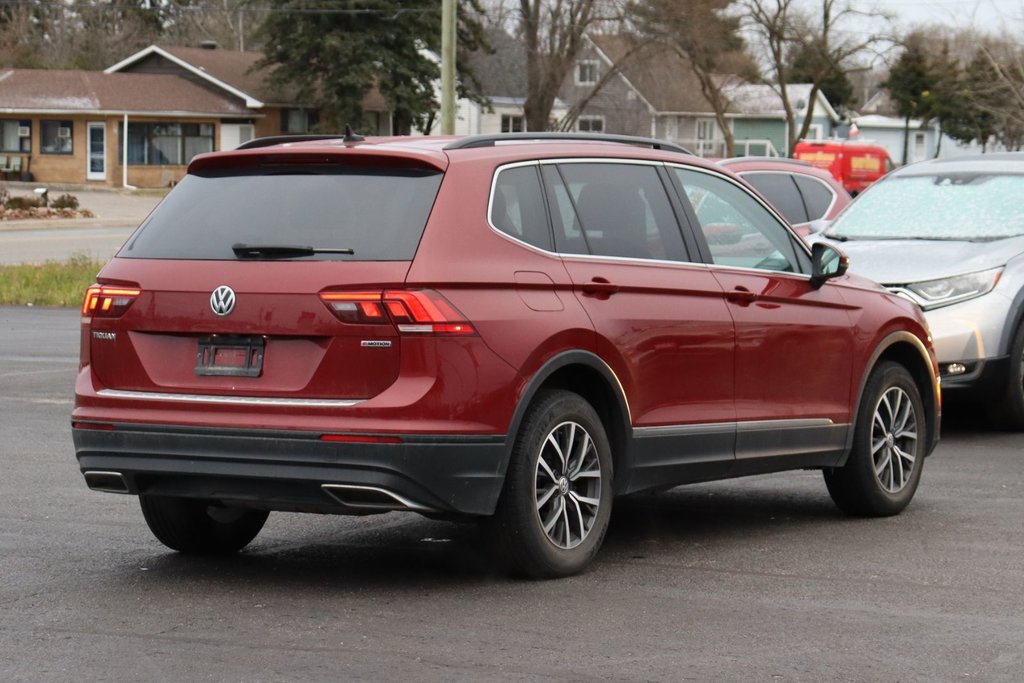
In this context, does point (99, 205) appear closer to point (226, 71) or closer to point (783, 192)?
point (226, 71)

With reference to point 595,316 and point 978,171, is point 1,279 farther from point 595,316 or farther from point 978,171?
point 595,316

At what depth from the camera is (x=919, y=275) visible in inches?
466

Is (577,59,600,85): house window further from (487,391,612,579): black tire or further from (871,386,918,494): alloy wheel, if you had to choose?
(487,391,612,579): black tire

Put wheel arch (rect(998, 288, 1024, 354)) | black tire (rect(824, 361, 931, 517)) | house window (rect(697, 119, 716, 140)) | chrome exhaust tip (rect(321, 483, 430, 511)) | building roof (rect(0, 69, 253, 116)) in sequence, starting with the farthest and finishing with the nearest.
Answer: house window (rect(697, 119, 716, 140)) → building roof (rect(0, 69, 253, 116)) → wheel arch (rect(998, 288, 1024, 354)) → black tire (rect(824, 361, 931, 517)) → chrome exhaust tip (rect(321, 483, 430, 511))

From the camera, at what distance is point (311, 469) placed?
21.0ft

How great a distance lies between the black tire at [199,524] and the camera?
7.47 metres

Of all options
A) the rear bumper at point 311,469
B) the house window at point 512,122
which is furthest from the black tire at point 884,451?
the house window at point 512,122

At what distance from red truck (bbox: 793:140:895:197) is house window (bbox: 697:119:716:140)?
53021 mm

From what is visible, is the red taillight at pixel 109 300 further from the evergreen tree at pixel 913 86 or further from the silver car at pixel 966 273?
the evergreen tree at pixel 913 86

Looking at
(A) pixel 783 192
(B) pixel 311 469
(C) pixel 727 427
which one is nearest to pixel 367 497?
(B) pixel 311 469

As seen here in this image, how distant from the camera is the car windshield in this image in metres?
12.7

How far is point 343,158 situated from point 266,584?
5.61ft

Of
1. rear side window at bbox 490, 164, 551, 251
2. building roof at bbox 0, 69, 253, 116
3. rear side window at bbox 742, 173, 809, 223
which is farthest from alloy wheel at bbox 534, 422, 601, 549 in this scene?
building roof at bbox 0, 69, 253, 116

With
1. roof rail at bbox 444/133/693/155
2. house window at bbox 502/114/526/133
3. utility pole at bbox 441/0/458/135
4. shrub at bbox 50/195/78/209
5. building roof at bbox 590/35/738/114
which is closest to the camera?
roof rail at bbox 444/133/693/155
